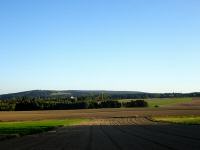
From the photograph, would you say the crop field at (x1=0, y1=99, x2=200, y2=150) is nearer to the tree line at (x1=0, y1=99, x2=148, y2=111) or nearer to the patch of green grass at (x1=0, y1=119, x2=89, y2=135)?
the patch of green grass at (x1=0, y1=119, x2=89, y2=135)

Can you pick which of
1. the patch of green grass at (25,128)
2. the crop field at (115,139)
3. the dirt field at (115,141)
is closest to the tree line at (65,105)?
the patch of green grass at (25,128)

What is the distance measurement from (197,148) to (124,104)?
140240 mm

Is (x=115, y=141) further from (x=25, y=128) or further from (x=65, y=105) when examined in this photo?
(x=65, y=105)

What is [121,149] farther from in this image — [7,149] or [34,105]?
[34,105]

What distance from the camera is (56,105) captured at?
162 metres

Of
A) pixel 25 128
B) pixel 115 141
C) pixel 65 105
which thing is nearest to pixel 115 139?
pixel 115 141

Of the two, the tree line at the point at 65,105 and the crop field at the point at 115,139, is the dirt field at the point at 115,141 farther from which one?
the tree line at the point at 65,105

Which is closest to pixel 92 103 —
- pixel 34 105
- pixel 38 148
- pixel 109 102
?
pixel 109 102

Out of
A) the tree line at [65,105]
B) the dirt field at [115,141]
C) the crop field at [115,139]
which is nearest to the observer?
the dirt field at [115,141]

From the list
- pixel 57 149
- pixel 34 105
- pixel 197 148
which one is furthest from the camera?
pixel 34 105

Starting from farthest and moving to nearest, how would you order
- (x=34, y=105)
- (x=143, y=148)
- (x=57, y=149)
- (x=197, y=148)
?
(x=34, y=105), (x=57, y=149), (x=143, y=148), (x=197, y=148)

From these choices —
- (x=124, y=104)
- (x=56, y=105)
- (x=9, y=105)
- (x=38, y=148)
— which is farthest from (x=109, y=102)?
(x=38, y=148)

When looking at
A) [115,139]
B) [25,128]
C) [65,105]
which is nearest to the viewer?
[115,139]

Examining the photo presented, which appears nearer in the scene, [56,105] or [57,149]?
[57,149]
